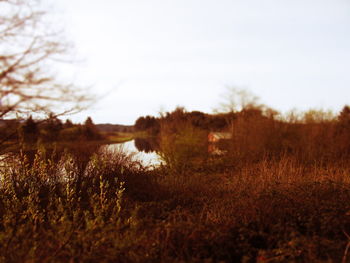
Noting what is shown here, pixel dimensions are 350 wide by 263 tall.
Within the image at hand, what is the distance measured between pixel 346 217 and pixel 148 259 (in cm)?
365

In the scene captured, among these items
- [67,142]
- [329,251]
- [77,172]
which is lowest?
[329,251]

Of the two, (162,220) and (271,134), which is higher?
(271,134)

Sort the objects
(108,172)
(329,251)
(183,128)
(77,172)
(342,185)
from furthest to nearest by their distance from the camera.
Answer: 1. (183,128)
2. (108,172)
3. (77,172)
4. (342,185)
5. (329,251)

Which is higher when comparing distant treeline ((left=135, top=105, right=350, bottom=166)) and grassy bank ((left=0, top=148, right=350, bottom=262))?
distant treeline ((left=135, top=105, right=350, bottom=166))

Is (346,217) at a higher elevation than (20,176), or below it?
below

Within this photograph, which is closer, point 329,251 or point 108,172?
point 329,251

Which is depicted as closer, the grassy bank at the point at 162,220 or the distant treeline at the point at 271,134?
the grassy bank at the point at 162,220

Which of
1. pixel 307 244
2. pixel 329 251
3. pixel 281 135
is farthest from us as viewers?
pixel 281 135

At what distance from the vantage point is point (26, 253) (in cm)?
351

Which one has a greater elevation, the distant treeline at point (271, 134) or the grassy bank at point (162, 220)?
the distant treeline at point (271, 134)

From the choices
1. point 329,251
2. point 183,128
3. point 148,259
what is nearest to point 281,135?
point 183,128

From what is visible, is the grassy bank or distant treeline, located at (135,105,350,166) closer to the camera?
the grassy bank

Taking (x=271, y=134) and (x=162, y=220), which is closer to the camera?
(x=162, y=220)

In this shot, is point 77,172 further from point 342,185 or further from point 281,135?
point 281,135
